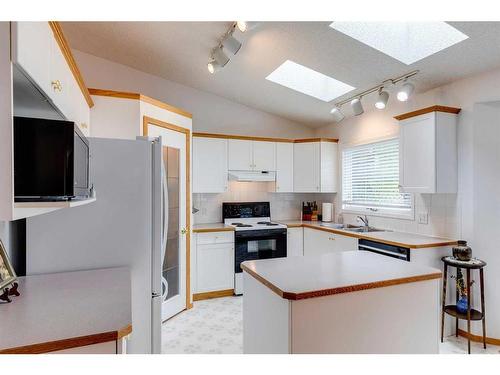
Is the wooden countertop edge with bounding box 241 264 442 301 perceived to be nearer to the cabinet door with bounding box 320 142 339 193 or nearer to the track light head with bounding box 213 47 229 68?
the track light head with bounding box 213 47 229 68

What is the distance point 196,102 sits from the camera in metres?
4.30

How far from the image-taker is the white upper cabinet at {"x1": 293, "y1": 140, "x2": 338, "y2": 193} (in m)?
4.37

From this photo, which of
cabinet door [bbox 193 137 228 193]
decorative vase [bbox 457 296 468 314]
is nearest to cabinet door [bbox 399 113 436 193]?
decorative vase [bbox 457 296 468 314]

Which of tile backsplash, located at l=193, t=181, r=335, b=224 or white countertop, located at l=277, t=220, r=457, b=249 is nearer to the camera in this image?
Answer: white countertop, located at l=277, t=220, r=457, b=249

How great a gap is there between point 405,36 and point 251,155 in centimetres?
230

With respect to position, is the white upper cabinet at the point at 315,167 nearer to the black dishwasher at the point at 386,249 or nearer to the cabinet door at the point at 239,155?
the cabinet door at the point at 239,155

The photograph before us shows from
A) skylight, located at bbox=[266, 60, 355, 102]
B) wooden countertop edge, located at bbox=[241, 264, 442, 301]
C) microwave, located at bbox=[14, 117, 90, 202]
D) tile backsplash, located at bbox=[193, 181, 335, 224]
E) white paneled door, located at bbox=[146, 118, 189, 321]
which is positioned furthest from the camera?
tile backsplash, located at bbox=[193, 181, 335, 224]

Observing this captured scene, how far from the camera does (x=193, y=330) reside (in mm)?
2906

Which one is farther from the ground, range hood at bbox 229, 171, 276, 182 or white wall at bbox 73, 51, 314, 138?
white wall at bbox 73, 51, 314, 138

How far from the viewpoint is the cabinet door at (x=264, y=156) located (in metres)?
4.25

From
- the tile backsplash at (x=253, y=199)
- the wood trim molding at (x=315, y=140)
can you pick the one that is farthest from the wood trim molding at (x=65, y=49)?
the wood trim molding at (x=315, y=140)

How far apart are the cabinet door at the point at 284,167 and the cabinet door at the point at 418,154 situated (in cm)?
168

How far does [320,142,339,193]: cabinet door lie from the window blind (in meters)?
0.14

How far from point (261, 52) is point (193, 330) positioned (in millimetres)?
2774
